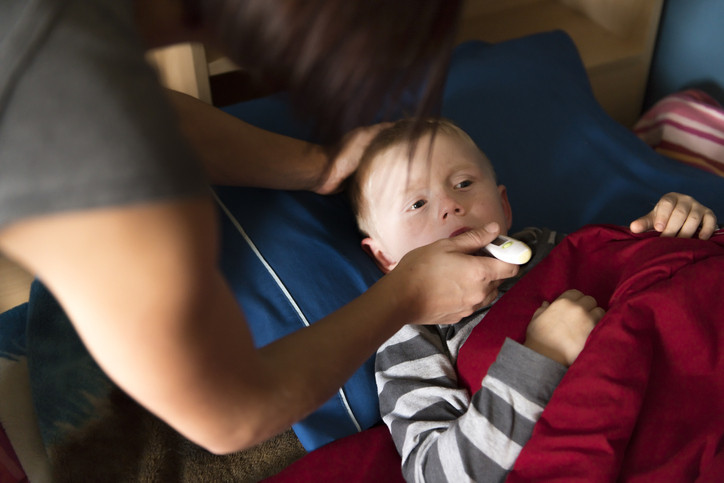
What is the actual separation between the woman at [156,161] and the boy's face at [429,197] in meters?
0.48

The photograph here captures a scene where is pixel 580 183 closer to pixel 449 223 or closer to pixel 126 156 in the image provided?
pixel 449 223

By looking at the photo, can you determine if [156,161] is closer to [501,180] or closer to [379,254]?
[379,254]

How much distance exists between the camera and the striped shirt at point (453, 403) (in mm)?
864

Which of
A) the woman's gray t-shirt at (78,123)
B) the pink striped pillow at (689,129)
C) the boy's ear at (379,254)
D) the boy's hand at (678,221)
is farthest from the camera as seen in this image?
the pink striped pillow at (689,129)

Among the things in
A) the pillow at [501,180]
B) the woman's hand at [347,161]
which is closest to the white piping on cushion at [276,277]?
the pillow at [501,180]

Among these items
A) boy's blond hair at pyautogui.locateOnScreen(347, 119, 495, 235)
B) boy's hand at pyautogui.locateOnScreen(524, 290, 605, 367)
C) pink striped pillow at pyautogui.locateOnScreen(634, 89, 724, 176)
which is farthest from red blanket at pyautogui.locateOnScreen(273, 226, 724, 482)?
pink striped pillow at pyautogui.locateOnScreen(634, 89, 724, 176)

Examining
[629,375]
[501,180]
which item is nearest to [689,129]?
[501,180]

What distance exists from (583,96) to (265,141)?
0.91m

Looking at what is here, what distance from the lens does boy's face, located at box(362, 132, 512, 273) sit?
3.56 ft

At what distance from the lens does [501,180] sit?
146cm

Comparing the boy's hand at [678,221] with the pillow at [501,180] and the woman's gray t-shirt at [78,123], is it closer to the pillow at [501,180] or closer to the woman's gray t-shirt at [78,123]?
the pillow at [501,180]

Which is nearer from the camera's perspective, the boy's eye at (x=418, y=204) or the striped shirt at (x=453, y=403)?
the striped shirt at (x=453, y=403)

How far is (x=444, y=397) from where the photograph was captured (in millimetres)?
978

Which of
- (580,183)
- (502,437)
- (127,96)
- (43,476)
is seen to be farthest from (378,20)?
(580,183)
